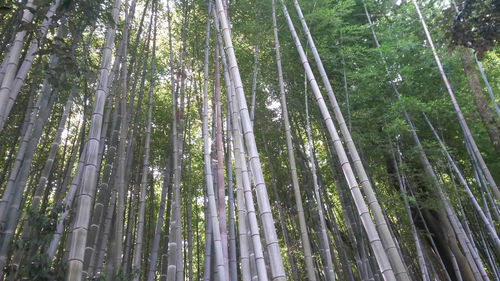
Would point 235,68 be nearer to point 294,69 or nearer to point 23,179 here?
point 23,179

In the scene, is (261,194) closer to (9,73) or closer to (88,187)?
(88,187)

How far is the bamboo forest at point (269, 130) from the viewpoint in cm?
273

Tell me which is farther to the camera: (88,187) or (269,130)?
(269,130)

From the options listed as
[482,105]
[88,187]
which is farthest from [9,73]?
[482,105]

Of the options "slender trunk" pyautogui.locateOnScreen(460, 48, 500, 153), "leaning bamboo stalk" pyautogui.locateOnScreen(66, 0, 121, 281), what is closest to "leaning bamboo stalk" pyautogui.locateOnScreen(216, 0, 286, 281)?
"leaning bamboo stalk" pyautogui.locateOnScreen(66, 0, 121, 281)

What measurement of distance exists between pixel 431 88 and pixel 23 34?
4901 mm

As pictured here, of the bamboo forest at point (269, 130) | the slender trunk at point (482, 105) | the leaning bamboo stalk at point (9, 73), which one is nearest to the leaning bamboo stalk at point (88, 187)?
the bamboo forest at point (269, 130)

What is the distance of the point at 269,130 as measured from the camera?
5625 mm

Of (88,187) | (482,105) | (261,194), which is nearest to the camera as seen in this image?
(88,187)

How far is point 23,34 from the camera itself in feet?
6.66

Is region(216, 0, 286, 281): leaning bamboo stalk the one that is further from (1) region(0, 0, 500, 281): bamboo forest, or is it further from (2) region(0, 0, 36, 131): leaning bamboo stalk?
(2) region(0, 0, 36, 131): leaning bamboo stalk

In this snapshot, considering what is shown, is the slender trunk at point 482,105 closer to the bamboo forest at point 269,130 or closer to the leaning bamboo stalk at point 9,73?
the bamboo forest at point 269,130

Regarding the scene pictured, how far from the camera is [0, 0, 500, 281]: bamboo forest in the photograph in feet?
8.97

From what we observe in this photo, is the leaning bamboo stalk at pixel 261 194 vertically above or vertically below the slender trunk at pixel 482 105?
below
